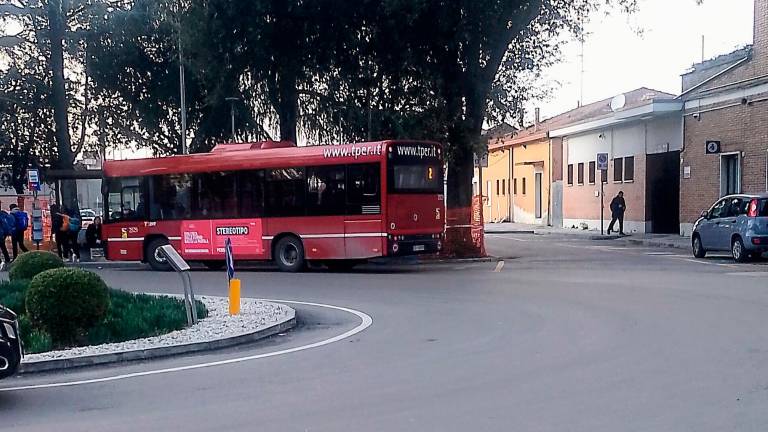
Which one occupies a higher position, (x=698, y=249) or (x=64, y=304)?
(x=64, y=304)

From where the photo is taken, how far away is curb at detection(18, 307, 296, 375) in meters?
9.54

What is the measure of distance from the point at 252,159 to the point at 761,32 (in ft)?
57.2

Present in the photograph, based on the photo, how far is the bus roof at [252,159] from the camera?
20672mm

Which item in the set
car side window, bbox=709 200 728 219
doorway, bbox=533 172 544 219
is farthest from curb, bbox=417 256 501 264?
doorway, bbox=533 172 544 219

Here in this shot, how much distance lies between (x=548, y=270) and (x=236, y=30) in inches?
414

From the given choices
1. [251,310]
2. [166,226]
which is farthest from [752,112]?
[251,310]

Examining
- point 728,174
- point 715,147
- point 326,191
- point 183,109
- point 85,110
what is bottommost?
point 326,191

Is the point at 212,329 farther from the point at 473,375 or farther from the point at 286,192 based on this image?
the point at 286,192

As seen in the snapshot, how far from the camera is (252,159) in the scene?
22.3 meters

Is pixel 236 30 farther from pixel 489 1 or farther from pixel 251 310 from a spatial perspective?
pixel 251 310

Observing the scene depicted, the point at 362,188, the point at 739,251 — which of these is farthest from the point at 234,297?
the point at 739,251

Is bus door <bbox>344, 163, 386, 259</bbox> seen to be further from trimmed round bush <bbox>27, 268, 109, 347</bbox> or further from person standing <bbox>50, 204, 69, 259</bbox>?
person standing <bbox>50, 204, 69, 259</bbox>

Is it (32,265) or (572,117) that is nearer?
(32,265)

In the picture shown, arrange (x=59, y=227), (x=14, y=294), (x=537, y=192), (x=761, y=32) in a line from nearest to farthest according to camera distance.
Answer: (x=14, y=294), (x=59, y=227), (x=761, y=32), (x=537, y=192)
